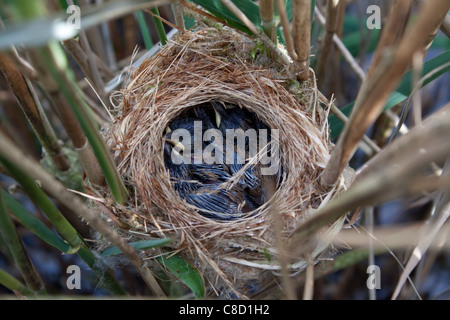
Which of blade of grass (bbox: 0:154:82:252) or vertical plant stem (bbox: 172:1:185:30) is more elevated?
vertical plant stem (bbox: 172:1:185:30)

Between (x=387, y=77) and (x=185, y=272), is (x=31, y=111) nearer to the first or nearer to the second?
(x=185, y=272)

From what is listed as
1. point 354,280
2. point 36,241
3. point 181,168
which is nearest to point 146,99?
point 181,168

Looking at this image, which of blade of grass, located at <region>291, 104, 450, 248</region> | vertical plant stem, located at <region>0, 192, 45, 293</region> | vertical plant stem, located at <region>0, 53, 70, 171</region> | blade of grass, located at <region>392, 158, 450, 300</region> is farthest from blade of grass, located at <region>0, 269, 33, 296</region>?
blade of grass, located at <region>392, 158, 450, 300</region>

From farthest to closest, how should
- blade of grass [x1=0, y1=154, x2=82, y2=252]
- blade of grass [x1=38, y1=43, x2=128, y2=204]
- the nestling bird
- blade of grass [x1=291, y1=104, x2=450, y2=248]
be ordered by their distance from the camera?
the nestling bird < blade of grass [x1=0, y1=154, x2=82, y2=252] < blade of grass [x1=38, y1=43, x2=128, y2=204] < blade of grass [x1=291, y1=104, x2=450, y2=248]

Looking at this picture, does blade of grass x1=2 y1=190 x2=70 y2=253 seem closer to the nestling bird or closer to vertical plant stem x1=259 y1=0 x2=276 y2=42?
the nestling bird

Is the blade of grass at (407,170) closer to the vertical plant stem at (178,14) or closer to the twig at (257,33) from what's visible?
the twig at (257,33)
